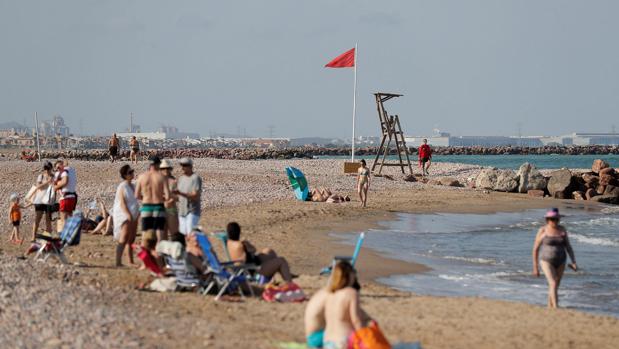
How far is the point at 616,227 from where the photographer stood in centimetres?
2353

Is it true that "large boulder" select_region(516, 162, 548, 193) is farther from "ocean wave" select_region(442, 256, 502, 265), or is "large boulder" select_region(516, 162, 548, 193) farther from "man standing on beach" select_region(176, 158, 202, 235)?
"man standing on beach" select_region(176, 158, 202, 235)

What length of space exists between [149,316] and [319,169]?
31449 millimetres

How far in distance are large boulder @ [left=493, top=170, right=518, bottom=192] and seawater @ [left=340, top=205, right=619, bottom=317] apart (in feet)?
21.7

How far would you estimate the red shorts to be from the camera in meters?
14.6

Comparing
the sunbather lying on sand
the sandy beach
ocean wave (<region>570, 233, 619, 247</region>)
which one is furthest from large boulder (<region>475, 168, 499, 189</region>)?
the sandy beach

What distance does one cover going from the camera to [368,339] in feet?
25.8

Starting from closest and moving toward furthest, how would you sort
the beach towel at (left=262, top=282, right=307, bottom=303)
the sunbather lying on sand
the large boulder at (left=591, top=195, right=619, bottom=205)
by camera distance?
the beach towel at (left=262, top=282, right=307, bottom=303)
the sunbather lying on sand
the large boulder at (left=591, top=195, right=619, bottom=205)

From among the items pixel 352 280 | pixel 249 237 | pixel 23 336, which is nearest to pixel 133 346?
pixel 23 336

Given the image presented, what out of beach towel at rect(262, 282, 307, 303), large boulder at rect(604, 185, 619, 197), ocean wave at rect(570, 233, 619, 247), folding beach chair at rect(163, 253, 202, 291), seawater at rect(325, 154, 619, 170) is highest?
folding beach chair at rect(163, 253, 202, 291)

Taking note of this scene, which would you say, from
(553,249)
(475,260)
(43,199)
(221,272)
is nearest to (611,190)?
(475,260)

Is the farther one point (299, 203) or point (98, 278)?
point (299, 203)

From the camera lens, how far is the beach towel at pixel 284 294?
10.6m

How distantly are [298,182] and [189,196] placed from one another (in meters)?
11.7

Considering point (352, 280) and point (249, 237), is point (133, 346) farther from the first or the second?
point (249, 237)
